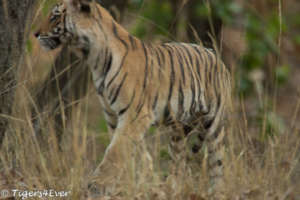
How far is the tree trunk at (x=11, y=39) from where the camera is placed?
4.30 m

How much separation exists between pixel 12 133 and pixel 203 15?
13.3 ft

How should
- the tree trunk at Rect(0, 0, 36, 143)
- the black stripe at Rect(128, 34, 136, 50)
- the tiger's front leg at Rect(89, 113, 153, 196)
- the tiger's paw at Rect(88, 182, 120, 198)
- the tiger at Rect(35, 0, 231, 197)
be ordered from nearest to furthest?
the tiger's front leg at Rect(89, 113, 153, 196), the tiger's paw at Rect(88, 182, 120, 198), the tree trunk at Rect(0, 0, 36, 143), the tiger at Rect(35, 0, 231, 197), the black stripe at Rect(128, 34, 136, 50)

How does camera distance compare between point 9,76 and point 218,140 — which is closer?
point 9,76

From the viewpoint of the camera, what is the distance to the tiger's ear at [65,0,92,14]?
4852 mm

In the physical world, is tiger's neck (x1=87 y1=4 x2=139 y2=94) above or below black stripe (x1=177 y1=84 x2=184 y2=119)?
above

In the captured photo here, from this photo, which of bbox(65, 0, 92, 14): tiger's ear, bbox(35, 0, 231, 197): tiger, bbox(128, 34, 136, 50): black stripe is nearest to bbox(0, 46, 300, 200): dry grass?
bbox(35, 0, 231, 197): tiger

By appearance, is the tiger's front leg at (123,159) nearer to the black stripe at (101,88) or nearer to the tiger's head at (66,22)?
the black stripe at (101,88)

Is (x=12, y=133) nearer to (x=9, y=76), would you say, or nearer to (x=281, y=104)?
(x=9, y=76)

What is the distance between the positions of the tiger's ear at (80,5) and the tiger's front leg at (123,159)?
3.04 feet

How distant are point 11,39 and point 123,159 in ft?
3.86

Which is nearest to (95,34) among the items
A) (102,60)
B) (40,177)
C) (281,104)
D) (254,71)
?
(102,60)

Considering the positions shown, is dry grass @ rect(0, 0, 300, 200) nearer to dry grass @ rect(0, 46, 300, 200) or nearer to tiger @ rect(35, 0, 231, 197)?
dry grass @ rect(0, 46, 300, 200)

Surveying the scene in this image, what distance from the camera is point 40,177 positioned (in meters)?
4.09

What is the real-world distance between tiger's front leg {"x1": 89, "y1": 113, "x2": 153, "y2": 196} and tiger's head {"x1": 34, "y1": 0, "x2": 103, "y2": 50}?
82cm
